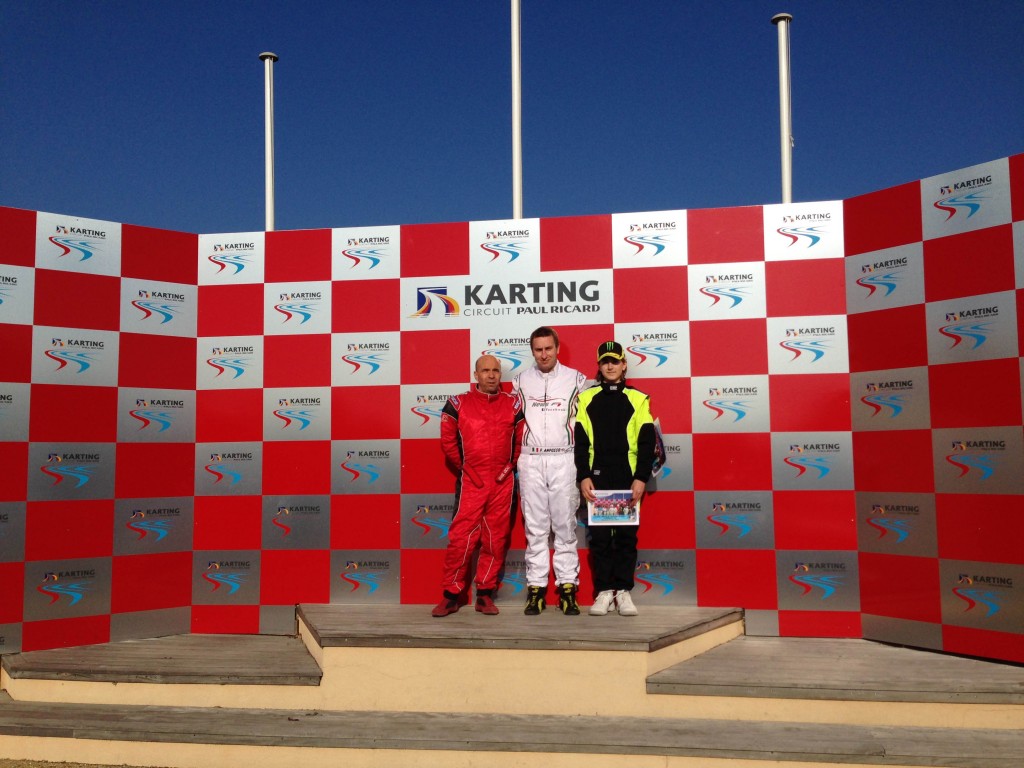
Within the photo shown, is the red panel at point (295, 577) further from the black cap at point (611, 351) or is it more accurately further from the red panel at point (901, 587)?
the red panel at point (901, 587)

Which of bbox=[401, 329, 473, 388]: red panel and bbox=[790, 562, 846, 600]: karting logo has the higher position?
bbox=[401, 329, 473, 388]: red panel

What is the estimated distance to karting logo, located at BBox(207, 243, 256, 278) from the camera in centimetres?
463

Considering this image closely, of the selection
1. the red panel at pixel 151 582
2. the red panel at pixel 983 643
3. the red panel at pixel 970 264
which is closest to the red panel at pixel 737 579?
the red panel at pixel 983 643

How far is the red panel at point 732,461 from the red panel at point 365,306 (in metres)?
1.94

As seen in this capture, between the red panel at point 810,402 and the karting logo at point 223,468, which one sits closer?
the red panel at point 810,402

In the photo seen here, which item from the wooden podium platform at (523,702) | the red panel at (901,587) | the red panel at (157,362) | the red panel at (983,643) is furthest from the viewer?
the red panel at (157,362)

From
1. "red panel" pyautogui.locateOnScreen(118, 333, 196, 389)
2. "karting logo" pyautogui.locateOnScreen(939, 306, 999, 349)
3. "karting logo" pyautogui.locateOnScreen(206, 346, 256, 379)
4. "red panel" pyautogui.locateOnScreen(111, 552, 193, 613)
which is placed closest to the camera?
"karting logo" pyautogui.locateOnScreen(939, 306, 999, 349)

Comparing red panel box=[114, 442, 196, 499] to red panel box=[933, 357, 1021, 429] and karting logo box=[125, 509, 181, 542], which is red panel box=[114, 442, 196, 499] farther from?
red panel box=[933, 357, 1021, 429]

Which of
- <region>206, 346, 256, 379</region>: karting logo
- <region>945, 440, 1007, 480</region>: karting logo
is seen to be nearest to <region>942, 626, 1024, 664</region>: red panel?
<region>945, 440, 1007, 480</region>: karting logo

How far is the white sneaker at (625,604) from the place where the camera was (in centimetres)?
377

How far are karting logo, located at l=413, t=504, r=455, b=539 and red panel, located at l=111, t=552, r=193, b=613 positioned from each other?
1.41 meters

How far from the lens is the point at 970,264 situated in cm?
363

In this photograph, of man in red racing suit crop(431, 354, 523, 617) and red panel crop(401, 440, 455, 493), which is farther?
red panel crop(401, 440, 455, 493)

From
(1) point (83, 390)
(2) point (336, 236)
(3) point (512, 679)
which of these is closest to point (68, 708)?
(1) point (83, 390)
